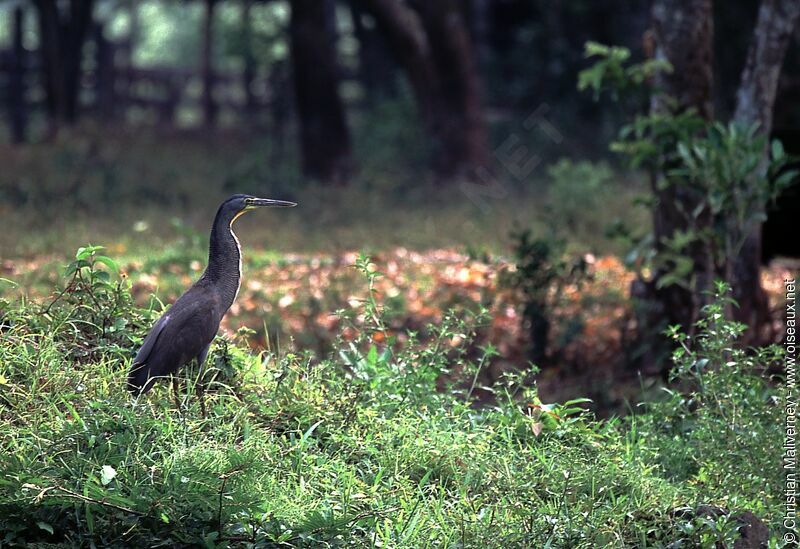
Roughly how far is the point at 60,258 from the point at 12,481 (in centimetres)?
622

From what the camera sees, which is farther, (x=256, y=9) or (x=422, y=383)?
(x=256, y=9)

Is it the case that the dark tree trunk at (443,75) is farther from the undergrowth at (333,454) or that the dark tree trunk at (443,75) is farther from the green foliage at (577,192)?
the undergrowth at (333,454)

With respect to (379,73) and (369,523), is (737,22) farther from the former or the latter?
Result: (369,523)

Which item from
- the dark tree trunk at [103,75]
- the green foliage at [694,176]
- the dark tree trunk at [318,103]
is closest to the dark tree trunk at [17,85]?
the dark tree trunk at [103,75]

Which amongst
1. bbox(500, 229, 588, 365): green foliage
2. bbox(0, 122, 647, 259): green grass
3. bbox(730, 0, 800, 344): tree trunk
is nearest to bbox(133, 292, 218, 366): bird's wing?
bbox(500, 229, 588, 365): green foliage

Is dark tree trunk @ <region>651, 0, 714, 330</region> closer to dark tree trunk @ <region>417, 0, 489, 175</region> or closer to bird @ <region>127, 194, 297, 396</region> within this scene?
bird @ <region>127, 194, 297, 396</region>

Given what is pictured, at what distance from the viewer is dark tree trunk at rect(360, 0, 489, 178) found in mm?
15297

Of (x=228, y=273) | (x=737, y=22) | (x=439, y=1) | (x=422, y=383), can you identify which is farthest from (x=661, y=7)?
(x=737, y=22)

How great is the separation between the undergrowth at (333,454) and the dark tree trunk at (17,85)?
1487 centimetres

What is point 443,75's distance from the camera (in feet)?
51.9

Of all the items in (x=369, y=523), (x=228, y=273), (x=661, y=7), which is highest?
(x=661, y=7)

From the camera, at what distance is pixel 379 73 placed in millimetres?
21812

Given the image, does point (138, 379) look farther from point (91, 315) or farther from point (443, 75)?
point (443, 75)

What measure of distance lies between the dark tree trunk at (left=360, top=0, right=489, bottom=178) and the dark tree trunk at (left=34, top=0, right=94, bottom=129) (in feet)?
19.9
